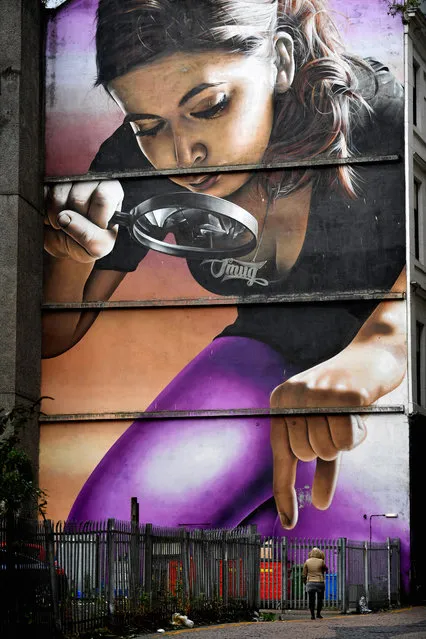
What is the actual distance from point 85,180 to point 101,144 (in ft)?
3.93

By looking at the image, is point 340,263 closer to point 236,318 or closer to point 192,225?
point 236,318

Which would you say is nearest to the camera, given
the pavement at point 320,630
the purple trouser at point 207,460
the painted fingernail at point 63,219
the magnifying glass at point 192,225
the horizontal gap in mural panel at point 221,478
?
the pavement at point 320,630

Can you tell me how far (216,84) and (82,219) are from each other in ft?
18.3

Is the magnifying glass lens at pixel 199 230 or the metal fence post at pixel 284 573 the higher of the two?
the magnifying glass lens at pixel 199 230

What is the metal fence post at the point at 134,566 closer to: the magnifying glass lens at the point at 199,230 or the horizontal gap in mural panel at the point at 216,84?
the magnifying glass lens at the point at 199,230

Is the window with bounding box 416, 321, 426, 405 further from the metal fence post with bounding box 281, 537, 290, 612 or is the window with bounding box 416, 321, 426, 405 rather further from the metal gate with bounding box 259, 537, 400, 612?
the metal fence post with bounding box 281, 537, 290, 612

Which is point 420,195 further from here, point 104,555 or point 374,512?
point 104,555

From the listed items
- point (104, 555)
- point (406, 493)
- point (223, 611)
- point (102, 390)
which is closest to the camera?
point (104, 555)

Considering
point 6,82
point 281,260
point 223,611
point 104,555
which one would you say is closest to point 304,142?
point 281,260

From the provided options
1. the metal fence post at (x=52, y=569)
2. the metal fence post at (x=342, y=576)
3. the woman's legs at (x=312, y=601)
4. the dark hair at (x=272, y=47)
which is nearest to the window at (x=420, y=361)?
the dark hair at (x=272, y=47)

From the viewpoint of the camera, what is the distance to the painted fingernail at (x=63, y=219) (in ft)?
121

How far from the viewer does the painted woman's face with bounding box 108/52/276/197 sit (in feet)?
119

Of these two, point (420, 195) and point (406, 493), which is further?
point (420, 195)

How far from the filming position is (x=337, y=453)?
3384 cm
